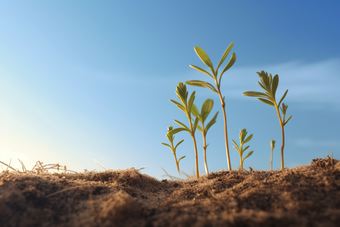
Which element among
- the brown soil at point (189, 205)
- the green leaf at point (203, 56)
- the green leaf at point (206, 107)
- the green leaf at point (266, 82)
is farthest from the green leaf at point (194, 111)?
the brown soil at point (189, 205)

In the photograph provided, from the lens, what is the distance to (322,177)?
1875mm

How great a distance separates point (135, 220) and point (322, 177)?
5.68 feet

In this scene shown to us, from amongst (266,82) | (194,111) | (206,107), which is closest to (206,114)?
(206,107)

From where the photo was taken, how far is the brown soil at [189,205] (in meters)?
1.26

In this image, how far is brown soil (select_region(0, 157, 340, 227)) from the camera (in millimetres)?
1261

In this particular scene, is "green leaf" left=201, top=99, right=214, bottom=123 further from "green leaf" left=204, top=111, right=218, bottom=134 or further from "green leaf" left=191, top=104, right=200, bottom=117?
"green leaf" left=191, top=104, right=200, bottom=117

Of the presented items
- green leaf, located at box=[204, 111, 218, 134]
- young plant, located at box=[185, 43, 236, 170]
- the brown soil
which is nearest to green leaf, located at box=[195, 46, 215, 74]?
young plant, located at box=[185, 43, 236, 170]

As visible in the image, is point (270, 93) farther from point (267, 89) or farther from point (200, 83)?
point (200, 83)

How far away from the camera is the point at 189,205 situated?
1.74 metres

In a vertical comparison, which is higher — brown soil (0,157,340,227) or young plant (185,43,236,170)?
young plant (185,43,236,170)

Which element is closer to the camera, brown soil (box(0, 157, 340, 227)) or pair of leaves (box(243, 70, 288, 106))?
brown soil (box(0, 157, 340, 227))

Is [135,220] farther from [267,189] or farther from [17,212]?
[267,189]

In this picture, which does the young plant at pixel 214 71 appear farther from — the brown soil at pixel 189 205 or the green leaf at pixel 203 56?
the brown soil at pixel 189 205

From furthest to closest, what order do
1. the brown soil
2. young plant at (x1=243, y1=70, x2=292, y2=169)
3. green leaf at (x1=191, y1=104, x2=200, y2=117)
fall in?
1. green leaf at (x1=191, y1=104, x2=200, y2=117)
2. young plant at (x1=243, y1=70, x2=292, y2=169)
3. the brown soil
